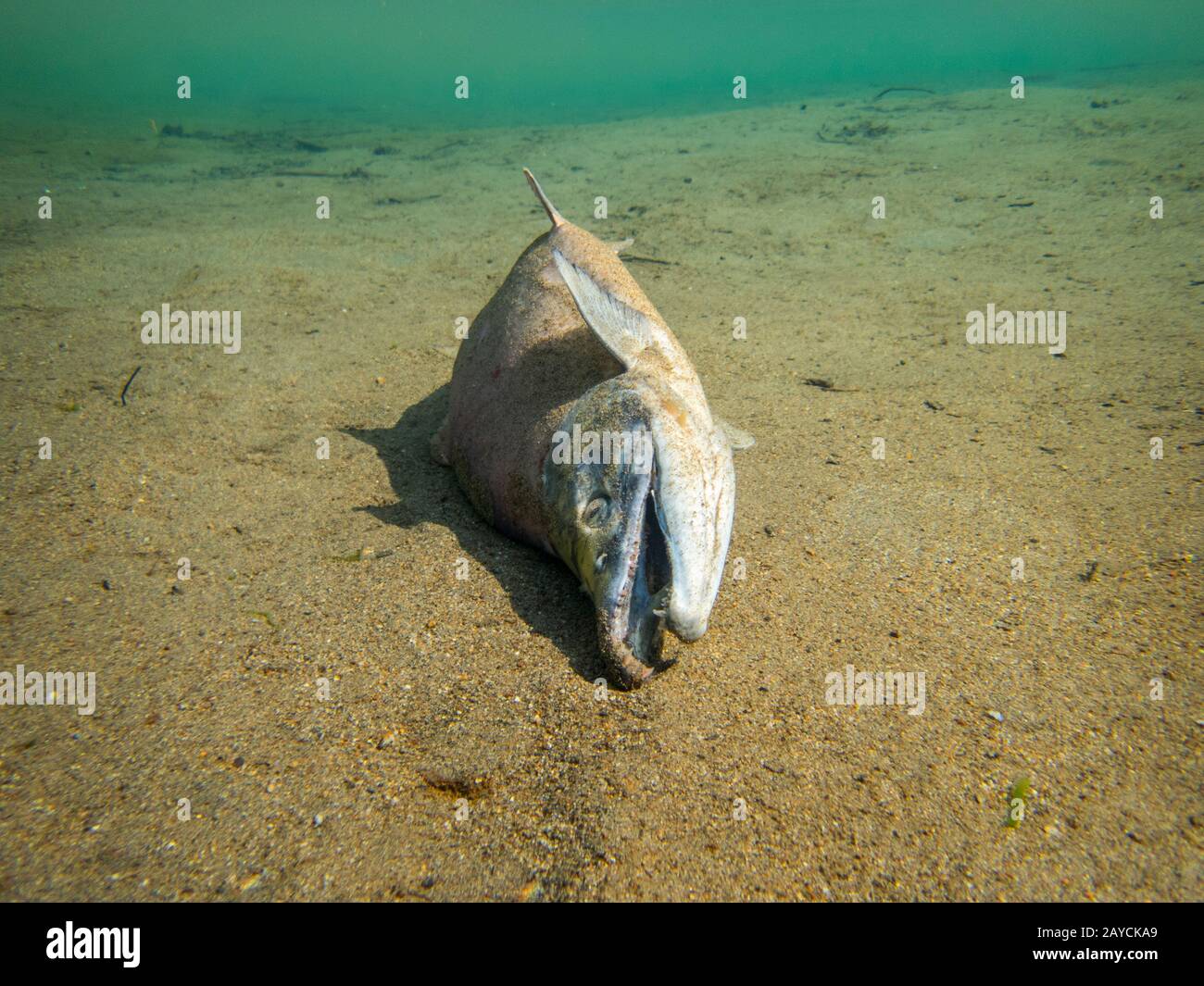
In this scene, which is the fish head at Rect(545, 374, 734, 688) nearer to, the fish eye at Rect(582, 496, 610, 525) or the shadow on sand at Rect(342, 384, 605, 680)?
the fish eye at Rect(582, 496, 610, 525)

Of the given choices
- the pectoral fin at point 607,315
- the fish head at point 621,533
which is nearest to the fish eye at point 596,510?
the fish head at point 621,533

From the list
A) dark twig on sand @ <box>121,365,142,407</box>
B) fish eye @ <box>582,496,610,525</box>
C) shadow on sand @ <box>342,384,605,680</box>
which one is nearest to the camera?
fish eye @ <box>582,496,610,525</box>

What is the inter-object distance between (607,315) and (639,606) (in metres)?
1.50

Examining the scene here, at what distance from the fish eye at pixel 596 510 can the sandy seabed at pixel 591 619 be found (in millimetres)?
517

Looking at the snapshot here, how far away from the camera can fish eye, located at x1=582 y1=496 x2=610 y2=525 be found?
270cm

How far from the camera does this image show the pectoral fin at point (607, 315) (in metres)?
3.25

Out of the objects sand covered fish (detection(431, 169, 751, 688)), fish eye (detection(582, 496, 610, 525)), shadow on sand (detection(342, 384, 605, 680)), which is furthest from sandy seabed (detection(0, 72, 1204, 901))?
fish eye (detection(582, 496, 610, 525))

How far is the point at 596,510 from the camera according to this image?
8.93 feet

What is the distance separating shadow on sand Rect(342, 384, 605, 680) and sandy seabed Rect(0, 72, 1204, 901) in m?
0.03

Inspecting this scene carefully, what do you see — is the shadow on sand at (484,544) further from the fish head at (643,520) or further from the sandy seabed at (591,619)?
the fish head at (643,520)

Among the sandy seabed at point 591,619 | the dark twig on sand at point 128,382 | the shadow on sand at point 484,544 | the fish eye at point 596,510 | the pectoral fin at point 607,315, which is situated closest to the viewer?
the sandy seabed at point 591,619

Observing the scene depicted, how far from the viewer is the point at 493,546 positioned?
3.44 m

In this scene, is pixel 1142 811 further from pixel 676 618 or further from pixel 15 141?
pixel 15 141
